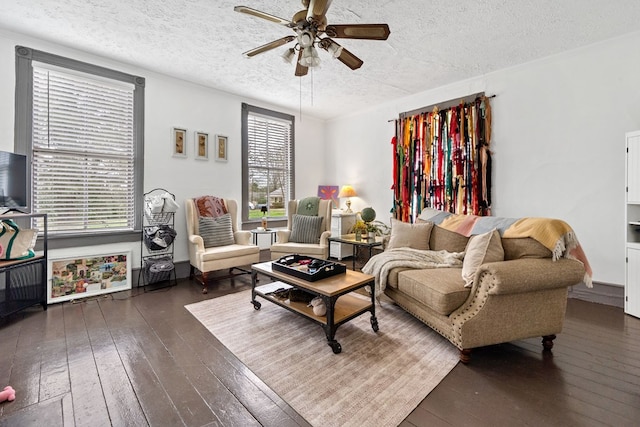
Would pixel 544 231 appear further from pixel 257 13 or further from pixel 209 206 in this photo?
pixel 209 206

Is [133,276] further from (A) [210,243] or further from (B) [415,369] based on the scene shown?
(B) [415,369]

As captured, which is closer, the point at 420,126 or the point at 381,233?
the point at 420,126

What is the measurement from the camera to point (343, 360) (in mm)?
1903

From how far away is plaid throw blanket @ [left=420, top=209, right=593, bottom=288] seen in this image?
1920mm

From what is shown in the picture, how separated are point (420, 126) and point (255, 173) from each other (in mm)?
2751

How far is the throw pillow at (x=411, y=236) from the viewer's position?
294 centimetres

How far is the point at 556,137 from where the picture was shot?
10.4ft

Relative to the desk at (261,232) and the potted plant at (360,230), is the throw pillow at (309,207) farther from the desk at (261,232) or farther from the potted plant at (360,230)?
the potted plant at (360,230)

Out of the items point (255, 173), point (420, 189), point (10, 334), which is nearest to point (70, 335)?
point (10, 334)

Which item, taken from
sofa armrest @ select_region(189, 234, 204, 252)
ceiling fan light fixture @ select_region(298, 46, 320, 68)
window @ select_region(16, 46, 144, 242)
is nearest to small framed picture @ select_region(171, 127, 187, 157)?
window @ select_region(16, 46, 144, 242)

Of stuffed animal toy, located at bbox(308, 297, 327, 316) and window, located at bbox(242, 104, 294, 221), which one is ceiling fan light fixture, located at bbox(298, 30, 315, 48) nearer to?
stuffed animal toy, located at bbox(308, 297, 327, 316)

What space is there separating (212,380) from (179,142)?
3197 millimetres

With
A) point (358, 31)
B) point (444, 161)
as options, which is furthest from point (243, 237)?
point (444, 161)

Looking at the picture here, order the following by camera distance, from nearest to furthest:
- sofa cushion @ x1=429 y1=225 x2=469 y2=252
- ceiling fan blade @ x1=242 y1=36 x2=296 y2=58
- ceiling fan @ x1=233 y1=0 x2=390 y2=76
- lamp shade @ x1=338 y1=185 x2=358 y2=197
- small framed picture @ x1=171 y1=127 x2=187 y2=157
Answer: ceiling fan @ x1=233 y1=0 x2=390 y2=76 → ceiling fan blade @ x1=242 y1=36 x2=296 y2=58 → sofa cushion @ x1=429 y1=225 x2=469 y2=252 → small framed picture @ x1=171 y1=127 x2=187 y2=157 → lamp shade @ x1=338 y1=185 x2=358 y2=197
